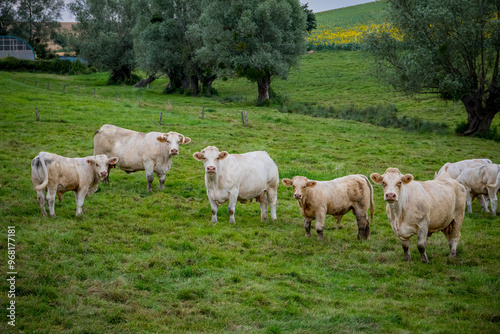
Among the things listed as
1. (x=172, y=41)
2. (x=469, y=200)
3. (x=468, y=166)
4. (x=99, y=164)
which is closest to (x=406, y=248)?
(x=469, y=200)

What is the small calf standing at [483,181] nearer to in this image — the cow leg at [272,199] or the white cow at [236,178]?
the cow leg at [272,199]

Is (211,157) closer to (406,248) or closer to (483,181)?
(406,248)

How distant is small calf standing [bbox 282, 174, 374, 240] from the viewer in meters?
10.4

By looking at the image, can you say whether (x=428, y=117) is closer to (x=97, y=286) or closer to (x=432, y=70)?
(x=432, y=70)

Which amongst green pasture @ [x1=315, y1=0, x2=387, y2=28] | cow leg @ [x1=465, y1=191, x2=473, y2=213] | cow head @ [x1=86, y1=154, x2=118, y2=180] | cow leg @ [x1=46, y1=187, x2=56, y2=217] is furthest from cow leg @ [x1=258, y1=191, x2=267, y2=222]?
green pasture @ [x1=315, y1=0, x2=387, y2=28]

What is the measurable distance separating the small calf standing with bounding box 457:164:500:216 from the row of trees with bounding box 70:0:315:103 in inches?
1107

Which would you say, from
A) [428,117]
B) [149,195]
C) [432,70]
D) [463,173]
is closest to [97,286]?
[149,195]

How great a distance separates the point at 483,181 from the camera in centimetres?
1338

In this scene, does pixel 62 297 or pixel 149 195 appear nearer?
pixel 62 297

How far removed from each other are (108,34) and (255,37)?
29020 mm

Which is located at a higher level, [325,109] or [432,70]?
[432,70]

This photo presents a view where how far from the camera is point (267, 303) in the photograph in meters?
7.38

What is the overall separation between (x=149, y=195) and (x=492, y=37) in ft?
79.1

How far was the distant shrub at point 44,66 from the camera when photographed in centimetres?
6306
